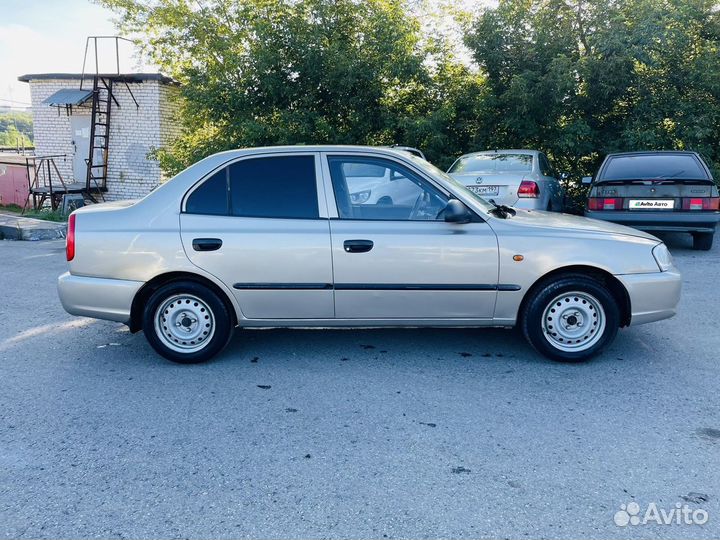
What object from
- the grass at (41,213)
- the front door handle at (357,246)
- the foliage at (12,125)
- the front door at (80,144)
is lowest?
the front door handle at (357,246)

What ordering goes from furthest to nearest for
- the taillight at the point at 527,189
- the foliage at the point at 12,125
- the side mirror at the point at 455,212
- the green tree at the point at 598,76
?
the foliage at the point at 12,125, the green tree at the point at 598,76, the taillight at the point at 527,189, the side mirror at the point at 455,212

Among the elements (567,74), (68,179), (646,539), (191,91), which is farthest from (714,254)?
(68,179)

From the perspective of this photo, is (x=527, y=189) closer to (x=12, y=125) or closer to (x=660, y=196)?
(x=660, y=196)

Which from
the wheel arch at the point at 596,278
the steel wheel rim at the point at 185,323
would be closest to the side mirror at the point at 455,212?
the wheel arch at the point at 596,278

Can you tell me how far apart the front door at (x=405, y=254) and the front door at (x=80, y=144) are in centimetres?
1504

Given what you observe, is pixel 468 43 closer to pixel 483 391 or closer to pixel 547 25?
pixel 547 25

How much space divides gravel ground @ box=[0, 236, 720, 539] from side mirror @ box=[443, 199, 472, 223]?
3.61 ft

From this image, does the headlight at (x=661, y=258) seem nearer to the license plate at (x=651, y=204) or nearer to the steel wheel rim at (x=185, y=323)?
the steel wheel rim at (x=185, y=323)

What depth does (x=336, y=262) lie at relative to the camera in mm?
4430

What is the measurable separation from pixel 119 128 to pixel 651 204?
1381cm

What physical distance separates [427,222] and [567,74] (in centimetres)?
931

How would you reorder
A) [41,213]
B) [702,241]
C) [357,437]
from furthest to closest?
[41,213] → [702,241] → [357,437]

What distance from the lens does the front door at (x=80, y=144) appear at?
17188 mm

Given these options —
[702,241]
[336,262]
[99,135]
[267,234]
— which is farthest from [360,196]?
[99,135]
